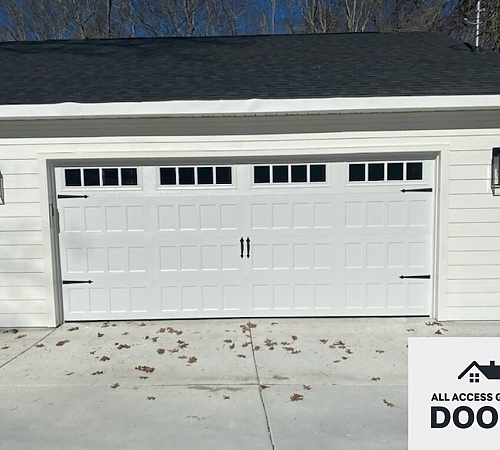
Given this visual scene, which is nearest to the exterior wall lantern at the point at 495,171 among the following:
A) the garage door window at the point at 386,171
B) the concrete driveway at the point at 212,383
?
the garage door window at the point at 386,171

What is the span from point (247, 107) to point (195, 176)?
1075mm

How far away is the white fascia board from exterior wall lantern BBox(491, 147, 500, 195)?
555 millimetres

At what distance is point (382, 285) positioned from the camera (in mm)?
5488

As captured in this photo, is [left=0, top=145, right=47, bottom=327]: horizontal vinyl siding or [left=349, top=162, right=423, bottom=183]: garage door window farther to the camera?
[left=349, top=162, right=423, bottom=183]: garage door window

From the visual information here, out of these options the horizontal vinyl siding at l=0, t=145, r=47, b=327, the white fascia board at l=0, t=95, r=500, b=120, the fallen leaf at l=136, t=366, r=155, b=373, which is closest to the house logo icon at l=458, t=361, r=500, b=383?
the fallen leaf at l=136, t=366, r=155, b=373

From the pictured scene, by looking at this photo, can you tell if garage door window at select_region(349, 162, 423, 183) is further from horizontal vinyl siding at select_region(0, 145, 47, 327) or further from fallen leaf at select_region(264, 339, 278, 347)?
horizontal vinyl siding at select_region(0, 145, 47, 327)

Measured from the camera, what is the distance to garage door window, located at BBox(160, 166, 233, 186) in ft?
17.6

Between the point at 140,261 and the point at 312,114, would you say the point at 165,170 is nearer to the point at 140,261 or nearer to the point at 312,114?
the point at 140,261

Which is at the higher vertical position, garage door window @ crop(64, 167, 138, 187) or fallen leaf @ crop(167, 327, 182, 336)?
garage door window @ crop(64, 167, 138, 187)

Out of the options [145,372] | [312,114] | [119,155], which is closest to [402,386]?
[145,372]

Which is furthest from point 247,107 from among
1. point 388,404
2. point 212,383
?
point 388,404

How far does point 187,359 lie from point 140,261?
63.2 inches

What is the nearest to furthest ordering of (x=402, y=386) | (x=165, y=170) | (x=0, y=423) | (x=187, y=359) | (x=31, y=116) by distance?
(x=0, y=423), (x=402, y=386), (x=187, y=359), (x=31, y=116), (x=165, y=170)

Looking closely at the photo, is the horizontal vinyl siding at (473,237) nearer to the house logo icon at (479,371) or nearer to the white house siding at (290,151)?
the white house siding at (290,151)
